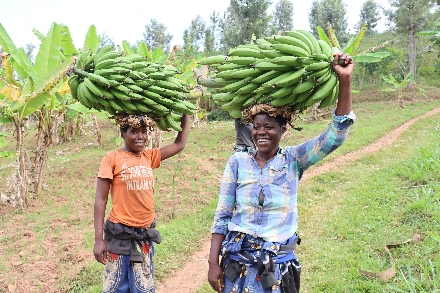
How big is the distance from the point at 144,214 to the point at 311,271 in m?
2.21

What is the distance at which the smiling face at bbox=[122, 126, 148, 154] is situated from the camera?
107 inches

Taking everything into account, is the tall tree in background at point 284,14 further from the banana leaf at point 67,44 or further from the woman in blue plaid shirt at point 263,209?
the woman in blue plaid shirt at point 263,209

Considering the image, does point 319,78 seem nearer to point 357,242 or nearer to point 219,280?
point 219,280

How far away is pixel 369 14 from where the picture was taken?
33031 millimetres

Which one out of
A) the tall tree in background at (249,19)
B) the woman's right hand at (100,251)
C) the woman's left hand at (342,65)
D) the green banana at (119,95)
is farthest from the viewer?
the tall tree in background at (249,19)

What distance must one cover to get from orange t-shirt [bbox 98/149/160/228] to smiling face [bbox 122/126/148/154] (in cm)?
6

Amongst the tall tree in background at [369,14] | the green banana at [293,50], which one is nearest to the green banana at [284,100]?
the green banana at [293,50]

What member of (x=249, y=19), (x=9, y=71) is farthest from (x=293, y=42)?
(x=249, y=19)

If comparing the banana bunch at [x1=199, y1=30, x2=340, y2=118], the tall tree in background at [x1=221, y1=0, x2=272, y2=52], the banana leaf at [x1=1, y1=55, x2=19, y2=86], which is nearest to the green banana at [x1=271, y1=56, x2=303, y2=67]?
the banana bunch at [x1=199, y1=30, x2=340, y2=118]

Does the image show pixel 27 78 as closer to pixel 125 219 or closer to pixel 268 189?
pixel 125 219

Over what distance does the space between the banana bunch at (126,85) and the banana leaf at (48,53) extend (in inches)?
75.3

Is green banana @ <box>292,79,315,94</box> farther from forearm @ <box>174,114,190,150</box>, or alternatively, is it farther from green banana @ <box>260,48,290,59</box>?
forearm @ <box>174,114,190,150</box>

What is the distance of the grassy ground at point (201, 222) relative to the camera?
415 cm

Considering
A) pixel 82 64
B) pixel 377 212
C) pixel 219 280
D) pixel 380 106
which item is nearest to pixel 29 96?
pixel 82 64
